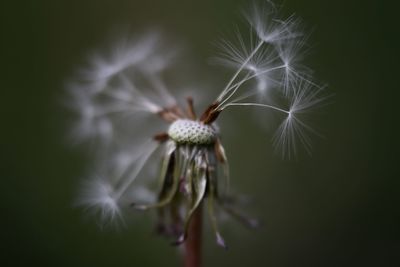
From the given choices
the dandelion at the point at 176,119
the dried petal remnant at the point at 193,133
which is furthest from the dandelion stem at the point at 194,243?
the dried petal remnant at the point at 193,133

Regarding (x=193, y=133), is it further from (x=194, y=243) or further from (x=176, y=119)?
(x=194, y=243)

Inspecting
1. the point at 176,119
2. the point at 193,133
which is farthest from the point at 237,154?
the point at 193,133

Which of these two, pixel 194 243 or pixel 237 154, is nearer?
pixel 194 243

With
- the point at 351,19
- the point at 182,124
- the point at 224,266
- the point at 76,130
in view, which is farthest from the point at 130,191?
the point at 351,19

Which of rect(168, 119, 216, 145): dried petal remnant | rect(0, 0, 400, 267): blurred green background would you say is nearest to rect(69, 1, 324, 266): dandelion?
rect(168, 119, 216, 145): dried petal remnant

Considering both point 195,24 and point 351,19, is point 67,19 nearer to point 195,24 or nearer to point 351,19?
point 195,24

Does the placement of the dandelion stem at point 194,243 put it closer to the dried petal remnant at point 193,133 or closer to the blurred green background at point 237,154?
the dried petal remnant at point 193,133

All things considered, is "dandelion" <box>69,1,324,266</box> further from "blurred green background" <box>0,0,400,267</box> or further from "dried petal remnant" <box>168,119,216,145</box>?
"blurred green background" <box>0,0,400,267</box>
